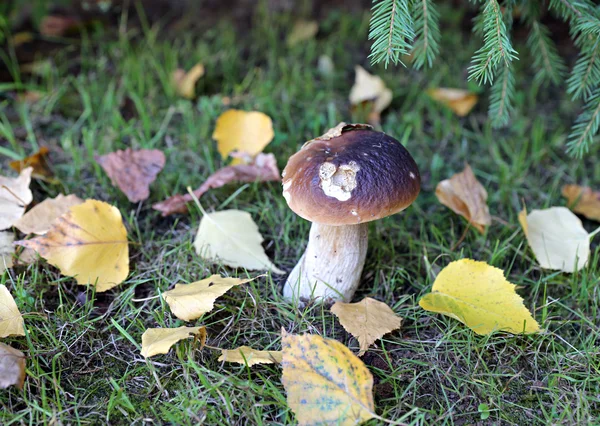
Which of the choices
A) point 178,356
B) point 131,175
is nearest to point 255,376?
point 178,356

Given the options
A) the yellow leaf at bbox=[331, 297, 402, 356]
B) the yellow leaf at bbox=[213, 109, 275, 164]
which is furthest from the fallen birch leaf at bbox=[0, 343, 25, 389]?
the yellow leaf at bbox=[213, 109, 275, 164]

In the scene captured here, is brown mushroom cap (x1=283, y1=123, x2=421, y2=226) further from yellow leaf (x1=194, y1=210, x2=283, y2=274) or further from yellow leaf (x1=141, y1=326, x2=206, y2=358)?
yellow leaf (x1=141, y1=326, x2=206, y2=358)

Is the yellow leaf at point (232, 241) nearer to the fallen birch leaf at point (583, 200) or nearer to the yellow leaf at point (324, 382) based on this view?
the yellow leaf at point (324, 382)

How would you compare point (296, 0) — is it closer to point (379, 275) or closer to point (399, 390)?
point (379, 275)

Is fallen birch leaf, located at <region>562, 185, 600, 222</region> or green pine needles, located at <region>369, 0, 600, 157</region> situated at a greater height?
green pine needles, located at <region>369, 0, 600, 157</region>

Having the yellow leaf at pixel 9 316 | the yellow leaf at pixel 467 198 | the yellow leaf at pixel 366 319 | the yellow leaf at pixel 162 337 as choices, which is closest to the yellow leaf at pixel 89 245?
the yellow leaf at pixel 9 316
